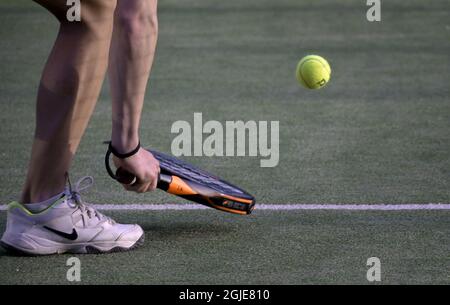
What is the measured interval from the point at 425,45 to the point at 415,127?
348 cm

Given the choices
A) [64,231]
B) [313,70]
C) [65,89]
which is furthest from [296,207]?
[313,70]

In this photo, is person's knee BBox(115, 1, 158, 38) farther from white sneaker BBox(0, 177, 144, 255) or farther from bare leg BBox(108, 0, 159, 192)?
white sneaker BBox(0, 177, 144, 255)

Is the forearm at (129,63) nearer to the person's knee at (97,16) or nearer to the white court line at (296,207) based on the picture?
the person's knee at (97,16)

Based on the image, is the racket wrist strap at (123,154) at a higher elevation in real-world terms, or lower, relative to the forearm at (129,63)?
lower

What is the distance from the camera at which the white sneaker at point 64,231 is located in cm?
393

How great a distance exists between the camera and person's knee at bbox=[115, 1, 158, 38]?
3.92 meters

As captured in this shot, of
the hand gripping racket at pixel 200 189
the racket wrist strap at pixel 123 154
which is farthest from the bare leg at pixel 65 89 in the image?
the hand gripping racket at pixel 200 189

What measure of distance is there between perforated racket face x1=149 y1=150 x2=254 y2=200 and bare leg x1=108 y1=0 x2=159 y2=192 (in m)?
0.32

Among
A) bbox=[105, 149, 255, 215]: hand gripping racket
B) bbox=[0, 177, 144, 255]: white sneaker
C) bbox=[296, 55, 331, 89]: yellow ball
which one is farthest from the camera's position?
bbox=[296, 55, 331, 89]: yellow ball

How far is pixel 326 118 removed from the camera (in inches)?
267

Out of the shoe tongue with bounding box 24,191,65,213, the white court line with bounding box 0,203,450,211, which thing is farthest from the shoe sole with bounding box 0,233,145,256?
the white court line with bounding box 0,203,450,211

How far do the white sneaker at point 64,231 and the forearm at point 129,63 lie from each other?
294 mm

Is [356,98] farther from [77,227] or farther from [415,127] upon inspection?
[77,227]

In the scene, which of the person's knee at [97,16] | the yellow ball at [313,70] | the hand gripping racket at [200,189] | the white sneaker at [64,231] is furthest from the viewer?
the yellow ball at [313,70]
